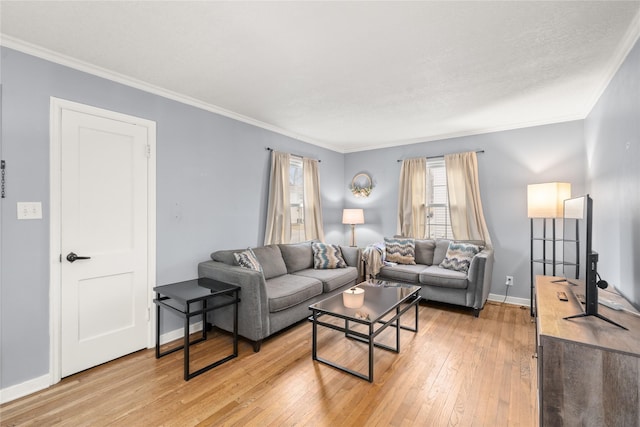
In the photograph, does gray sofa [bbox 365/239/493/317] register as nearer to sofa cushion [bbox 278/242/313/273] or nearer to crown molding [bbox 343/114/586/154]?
sofa cushion [bbox 278/242/313/273]

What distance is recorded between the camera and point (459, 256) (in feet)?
12.5

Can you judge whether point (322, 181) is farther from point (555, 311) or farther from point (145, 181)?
point (555, 311)

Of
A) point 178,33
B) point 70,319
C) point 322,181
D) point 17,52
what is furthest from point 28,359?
point 322,181

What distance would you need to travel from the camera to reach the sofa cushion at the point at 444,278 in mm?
3469

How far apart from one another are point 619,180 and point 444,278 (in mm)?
1891

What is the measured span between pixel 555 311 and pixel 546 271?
2.47 metres

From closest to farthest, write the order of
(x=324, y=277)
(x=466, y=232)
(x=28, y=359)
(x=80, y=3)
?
(x=80, y=3) → (x=28, y=359) → (x=324, y=277) → (x=466, y=232)

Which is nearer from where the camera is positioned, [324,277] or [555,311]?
[555,311]

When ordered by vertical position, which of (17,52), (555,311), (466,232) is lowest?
(555,311)

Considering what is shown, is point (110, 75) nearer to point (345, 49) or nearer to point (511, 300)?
point (345, 49)

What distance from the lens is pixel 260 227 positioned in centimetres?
389

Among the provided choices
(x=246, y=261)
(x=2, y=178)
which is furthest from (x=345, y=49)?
(x=2, y=178)

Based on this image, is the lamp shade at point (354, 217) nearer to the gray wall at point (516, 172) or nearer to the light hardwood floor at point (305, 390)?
the gray wall at point (516, 172)

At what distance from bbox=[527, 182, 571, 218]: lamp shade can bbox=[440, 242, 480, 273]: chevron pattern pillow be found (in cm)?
82
